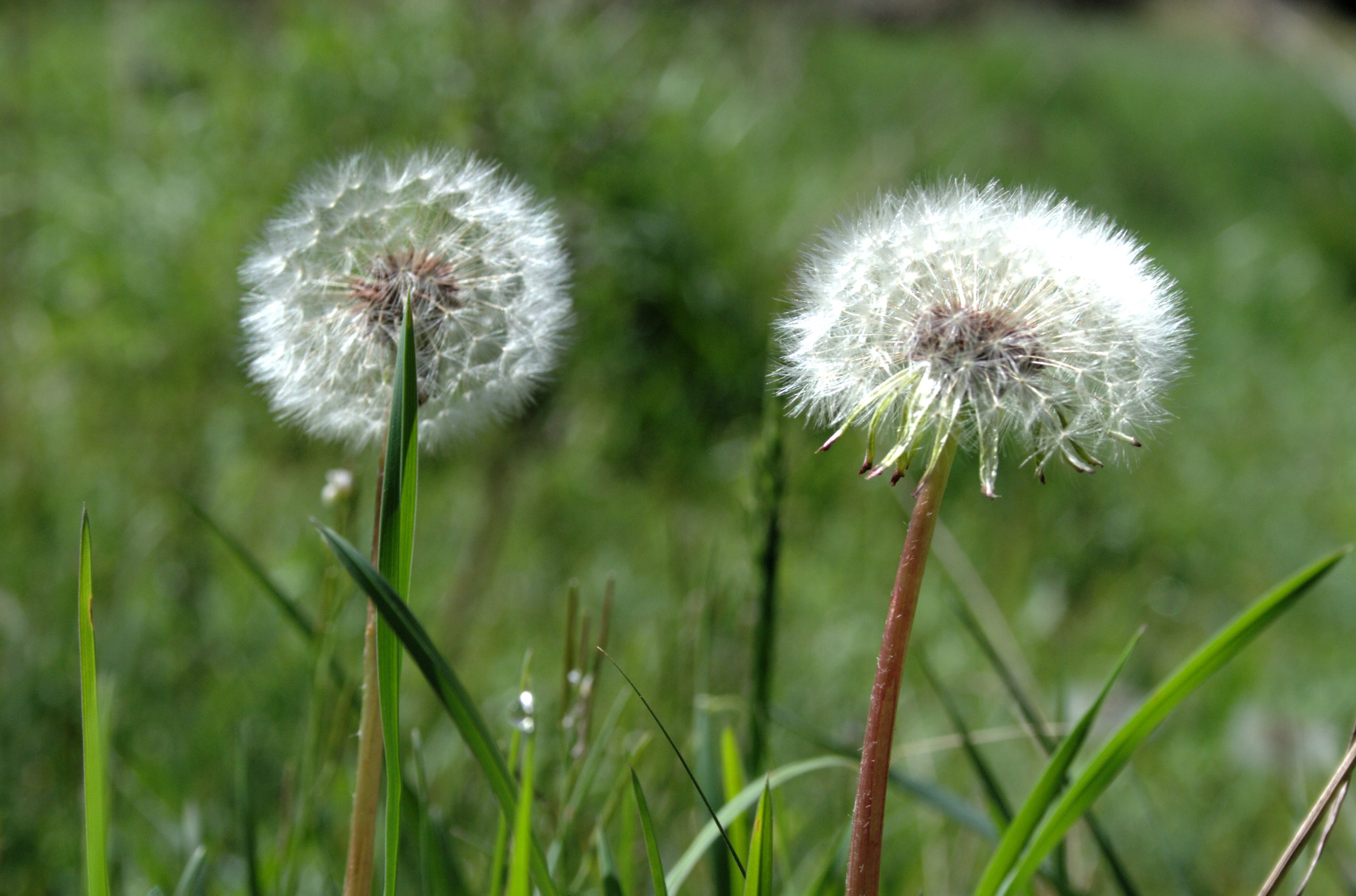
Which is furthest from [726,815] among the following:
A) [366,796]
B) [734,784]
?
[366,796]

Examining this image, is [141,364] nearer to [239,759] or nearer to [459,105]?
[459,105]

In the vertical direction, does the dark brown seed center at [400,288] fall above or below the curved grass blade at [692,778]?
above

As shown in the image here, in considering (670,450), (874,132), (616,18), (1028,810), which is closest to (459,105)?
(670,450)

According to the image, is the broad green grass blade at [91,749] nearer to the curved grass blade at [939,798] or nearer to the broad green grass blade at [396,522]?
the broad green grass blade at [396,522]

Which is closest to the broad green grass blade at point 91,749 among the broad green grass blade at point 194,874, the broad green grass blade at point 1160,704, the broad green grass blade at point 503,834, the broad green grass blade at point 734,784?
the broad green grass blade at point 194,874

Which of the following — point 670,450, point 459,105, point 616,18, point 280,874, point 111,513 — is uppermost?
point 616,18

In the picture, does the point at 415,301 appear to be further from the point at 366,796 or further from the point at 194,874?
the point at 194,874

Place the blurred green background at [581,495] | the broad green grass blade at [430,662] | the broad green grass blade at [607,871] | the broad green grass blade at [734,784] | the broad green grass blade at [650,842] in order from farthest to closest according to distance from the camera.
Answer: the blurred green background at [581,495]
the broad green grass blade at [734,784]
the broad green grass blade at [607,871]
the broad green grass blade at [650,842]
the broad green grass blade at [430,662]
